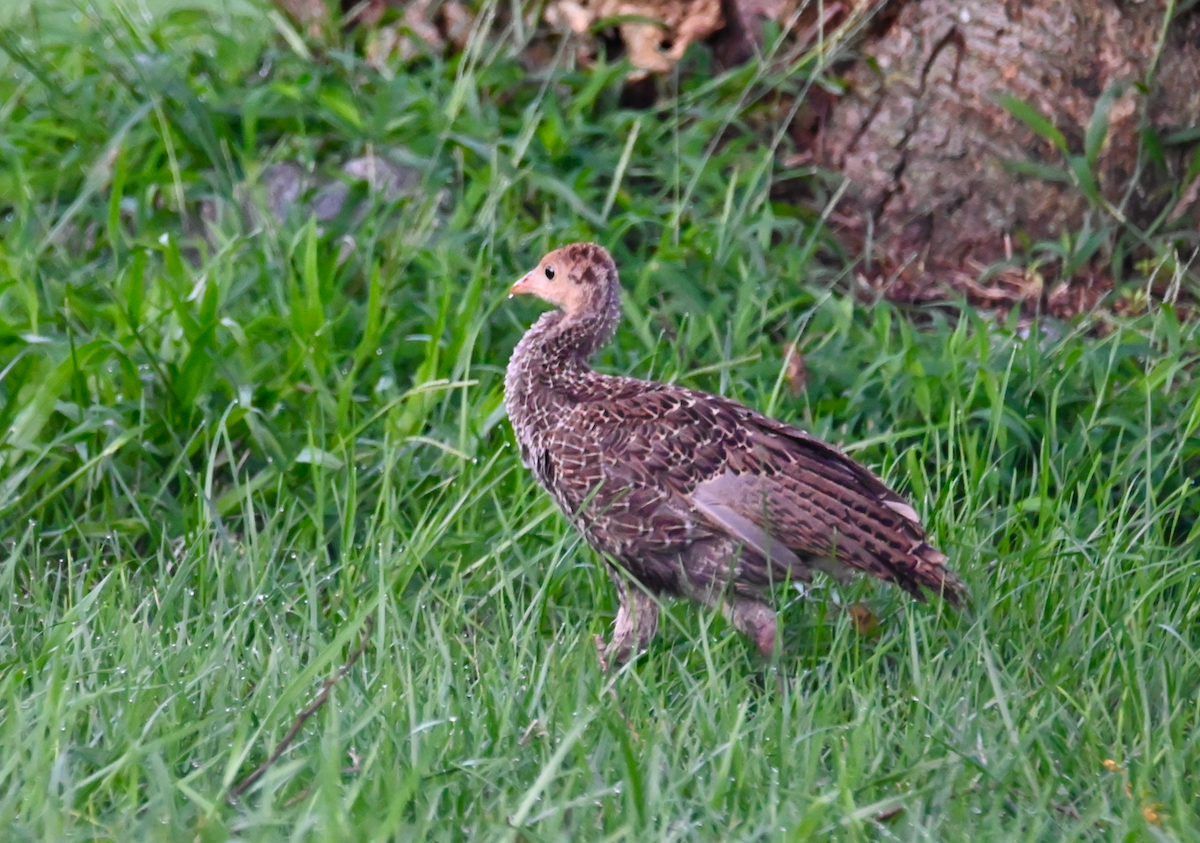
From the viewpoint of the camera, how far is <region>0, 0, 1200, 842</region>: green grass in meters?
3.07

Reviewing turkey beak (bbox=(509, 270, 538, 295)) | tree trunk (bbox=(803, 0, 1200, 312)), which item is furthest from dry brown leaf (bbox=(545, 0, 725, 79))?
turkey beak (bbox=(509, 270, 538, 295))

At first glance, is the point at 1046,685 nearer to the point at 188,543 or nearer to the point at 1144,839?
the point at 1144,839

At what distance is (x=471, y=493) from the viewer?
15.4ft

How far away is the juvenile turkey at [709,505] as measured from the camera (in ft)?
12.9

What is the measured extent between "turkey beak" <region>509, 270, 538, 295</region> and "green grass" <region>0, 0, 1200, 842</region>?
0.39 meters

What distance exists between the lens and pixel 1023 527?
15.7 ft

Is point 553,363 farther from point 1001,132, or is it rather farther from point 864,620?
point 1001,132

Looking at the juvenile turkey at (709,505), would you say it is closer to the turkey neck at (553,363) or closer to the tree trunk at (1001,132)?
the turkey neck at (553,363)

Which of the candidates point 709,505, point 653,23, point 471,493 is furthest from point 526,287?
point 653,23

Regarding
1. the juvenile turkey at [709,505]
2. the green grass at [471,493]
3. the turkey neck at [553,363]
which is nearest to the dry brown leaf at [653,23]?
the green grass at [471,493]

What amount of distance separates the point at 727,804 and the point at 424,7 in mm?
4601

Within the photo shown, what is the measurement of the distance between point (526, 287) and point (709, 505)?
1.01 meters

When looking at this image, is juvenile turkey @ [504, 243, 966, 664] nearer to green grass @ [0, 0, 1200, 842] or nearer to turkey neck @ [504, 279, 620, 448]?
turkey neck @ [504, 279, 620, 448]

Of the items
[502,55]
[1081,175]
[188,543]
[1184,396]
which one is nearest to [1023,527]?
[1184,396]
